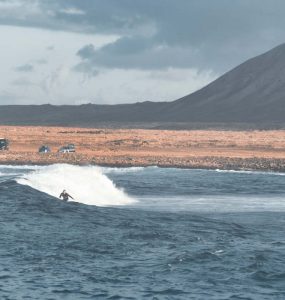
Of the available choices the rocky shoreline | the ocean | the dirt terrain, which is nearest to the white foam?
the ocean

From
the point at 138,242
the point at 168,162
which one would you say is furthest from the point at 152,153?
the point at 138,242

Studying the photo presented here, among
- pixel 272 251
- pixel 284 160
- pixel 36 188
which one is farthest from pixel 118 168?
pixel 272 251

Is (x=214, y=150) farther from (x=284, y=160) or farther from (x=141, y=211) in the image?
(x=141, y=211)

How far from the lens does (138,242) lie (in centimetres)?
3425

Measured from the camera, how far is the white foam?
54.3 m

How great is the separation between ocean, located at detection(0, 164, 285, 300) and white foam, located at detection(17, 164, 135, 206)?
4.3 inches

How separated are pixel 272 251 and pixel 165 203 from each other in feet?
60.7

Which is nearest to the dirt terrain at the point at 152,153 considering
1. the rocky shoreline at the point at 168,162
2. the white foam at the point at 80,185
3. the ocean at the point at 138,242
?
the rocky shoreline at the point at 168,162

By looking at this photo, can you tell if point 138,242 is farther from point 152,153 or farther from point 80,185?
point 152,153

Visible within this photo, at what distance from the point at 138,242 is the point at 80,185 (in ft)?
85.9

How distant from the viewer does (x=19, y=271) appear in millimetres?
28328

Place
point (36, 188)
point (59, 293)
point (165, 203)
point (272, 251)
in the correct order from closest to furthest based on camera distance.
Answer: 1. point (59, 293)
2. point (272, 251)
3. point (165, 203)
4. point (36, 188)

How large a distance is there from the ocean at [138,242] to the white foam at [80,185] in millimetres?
108

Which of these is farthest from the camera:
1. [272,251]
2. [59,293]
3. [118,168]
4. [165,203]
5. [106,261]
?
[118,168]
